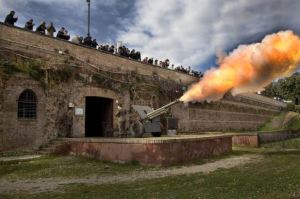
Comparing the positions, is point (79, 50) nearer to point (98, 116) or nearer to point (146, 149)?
point (98, 116)

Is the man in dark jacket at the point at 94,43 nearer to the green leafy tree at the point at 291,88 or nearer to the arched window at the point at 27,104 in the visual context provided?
the arched window at the point at 27,104

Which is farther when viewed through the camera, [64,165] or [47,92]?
[47,92]

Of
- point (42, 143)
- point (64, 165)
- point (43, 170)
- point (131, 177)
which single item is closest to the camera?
point (131, 177)

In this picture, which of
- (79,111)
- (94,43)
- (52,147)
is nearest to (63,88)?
(79,111)

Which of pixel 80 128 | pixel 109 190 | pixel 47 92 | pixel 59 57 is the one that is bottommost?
pixel 109 190

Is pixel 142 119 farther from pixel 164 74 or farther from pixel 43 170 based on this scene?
pixel 164 74

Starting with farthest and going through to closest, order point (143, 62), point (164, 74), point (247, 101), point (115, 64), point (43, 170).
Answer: point (247, 101), point (164, 74), point (143, 62), point (115, 64), point (43, 170)

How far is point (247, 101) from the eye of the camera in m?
47.4

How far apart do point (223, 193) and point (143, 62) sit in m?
21.2

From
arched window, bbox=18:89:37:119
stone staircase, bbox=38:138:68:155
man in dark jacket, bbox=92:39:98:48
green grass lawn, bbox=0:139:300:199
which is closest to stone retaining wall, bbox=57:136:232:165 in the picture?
stone staircase, bbox=38:138:68:155

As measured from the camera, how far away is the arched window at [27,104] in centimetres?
1914

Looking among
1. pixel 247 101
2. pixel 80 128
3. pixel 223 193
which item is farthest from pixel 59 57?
pixel 247 101

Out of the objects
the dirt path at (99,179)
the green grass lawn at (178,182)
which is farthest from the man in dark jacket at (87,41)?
the dirt path at (99,179)

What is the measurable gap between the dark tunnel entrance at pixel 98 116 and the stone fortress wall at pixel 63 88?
59 cm
